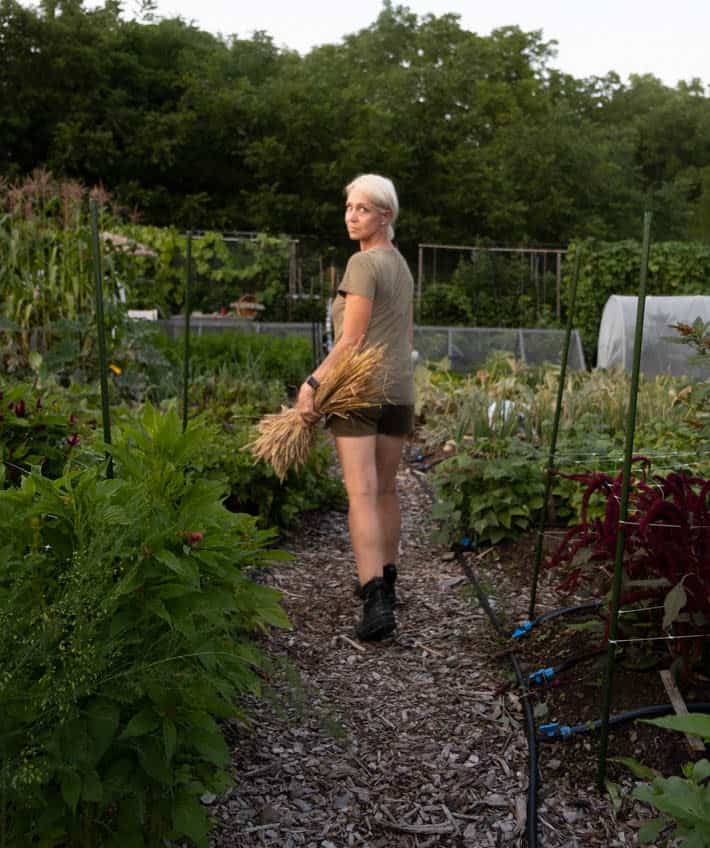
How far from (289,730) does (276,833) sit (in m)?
0.51

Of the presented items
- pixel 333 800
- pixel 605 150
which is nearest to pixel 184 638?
pixel 333 800

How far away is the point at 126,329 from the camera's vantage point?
19.8 feet

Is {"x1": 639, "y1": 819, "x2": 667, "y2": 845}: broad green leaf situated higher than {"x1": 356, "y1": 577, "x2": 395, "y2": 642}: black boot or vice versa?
{"x1": 639, "y1": 819, "x2": 667, "y2": 845}: broad green leaf

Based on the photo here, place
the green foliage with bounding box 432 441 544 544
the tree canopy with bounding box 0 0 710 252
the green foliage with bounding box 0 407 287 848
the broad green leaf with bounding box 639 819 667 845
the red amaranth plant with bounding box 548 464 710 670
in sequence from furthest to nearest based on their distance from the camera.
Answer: the tree canopy with bounding box 0 0 710 252, the green foliage with bounding box 432 441 544 544, the red amaranth plant with bounding box 548 464 710 670, the broad green leaf with bounding box 639 819 667 845, the green foliage with bounding box 0 407 287 848

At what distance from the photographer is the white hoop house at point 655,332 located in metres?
10.4

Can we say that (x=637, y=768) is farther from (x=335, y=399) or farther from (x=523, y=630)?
(x=335, y=399)

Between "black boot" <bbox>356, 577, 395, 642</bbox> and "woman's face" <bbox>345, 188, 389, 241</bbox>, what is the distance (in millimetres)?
1328

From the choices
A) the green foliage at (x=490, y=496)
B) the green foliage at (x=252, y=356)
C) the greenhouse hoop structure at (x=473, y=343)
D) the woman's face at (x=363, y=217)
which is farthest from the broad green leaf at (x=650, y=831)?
the greenhouse hoop structure at (x=473, y=343)

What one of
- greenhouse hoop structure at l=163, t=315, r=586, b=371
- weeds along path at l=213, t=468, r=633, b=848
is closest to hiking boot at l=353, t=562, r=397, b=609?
weeds along path at l=213, t=468, r=633, b=848

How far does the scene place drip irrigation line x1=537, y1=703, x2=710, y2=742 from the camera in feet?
8.16

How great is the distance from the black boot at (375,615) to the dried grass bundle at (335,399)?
57 centimetres

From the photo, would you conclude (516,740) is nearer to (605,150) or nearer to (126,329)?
(126,329)

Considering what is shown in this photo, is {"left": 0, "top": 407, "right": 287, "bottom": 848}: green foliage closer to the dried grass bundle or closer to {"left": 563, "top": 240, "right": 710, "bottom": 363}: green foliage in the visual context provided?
the dried grass bundle

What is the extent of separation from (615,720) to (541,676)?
0.43m
